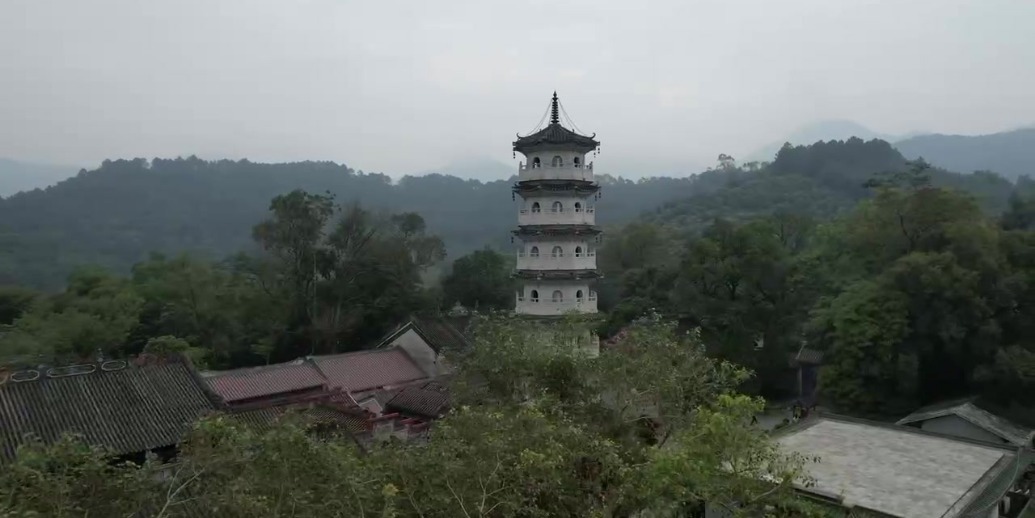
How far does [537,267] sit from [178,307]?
725 inches

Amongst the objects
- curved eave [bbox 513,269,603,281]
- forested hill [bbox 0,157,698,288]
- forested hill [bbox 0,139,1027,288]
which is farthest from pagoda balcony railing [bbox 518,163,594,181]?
forested hill [bbox 0,139,1027,288]

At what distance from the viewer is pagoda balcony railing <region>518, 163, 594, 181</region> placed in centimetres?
1989

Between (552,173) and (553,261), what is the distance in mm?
2534

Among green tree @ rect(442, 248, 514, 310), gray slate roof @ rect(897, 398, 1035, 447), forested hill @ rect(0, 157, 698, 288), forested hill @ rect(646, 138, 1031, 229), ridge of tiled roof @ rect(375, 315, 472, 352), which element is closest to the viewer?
gray slate roof @ rect(897, 398, 1035, 447)

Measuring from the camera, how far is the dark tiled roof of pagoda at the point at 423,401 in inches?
741

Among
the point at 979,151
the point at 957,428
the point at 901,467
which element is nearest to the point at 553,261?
the point at 957,428

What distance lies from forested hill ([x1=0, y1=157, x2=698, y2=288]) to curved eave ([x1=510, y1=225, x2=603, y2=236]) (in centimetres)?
2990

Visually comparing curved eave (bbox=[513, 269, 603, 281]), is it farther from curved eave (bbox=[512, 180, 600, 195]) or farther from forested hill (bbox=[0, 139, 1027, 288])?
forested hill (bbox=[0, 139, 1027, 288])

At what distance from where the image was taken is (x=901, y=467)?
10922 mm

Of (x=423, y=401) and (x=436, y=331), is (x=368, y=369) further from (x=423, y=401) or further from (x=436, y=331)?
(x=423, y=401)

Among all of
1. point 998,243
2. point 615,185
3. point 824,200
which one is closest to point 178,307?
point 998,243

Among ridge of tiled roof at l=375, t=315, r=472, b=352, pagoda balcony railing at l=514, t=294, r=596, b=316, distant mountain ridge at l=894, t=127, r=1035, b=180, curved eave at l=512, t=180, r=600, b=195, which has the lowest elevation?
ridge of tiled roof at l=375, t=315, r=472, b=352

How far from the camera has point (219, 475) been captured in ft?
20.4

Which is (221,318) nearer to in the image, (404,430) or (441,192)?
(404,430)
